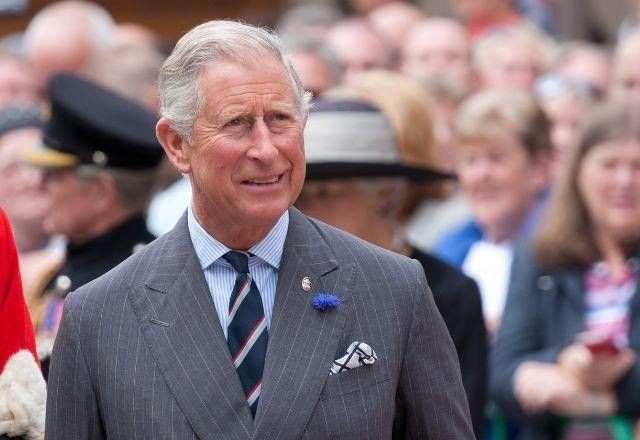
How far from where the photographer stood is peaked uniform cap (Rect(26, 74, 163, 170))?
6477 millimetres

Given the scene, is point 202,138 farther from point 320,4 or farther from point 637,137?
point 320,4

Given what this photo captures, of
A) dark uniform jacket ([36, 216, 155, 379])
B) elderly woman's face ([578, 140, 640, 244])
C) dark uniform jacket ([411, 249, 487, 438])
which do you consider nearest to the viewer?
dark uniform jacket ([411, 249, 487, 438])

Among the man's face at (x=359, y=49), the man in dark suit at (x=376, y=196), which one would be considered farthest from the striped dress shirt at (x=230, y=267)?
the man's face at (x=359, y=49)

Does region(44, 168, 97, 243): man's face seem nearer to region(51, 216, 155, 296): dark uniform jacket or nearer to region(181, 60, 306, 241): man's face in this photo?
region(51, 216, 155, 296): dark uniform jacket

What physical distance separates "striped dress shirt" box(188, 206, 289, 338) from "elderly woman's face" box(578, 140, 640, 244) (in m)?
2.72

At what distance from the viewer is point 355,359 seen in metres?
3.98

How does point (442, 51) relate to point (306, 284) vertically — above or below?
above

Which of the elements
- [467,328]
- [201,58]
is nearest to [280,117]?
[201,58]

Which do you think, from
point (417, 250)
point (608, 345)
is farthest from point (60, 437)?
point (608, 345)

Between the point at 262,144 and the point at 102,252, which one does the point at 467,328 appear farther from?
the point at 262,144

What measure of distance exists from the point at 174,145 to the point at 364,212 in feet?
6.14

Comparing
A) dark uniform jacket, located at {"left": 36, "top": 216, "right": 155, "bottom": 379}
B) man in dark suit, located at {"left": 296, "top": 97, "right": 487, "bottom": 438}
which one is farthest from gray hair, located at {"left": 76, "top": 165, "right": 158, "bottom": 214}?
man in dark suit, located at {"left": 296, "top": 97, "right": 487, "bottom": 438}

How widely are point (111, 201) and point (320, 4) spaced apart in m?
10.0

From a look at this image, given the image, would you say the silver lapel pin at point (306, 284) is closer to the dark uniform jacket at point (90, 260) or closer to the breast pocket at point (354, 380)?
the breast pocket at point (354, 380)
